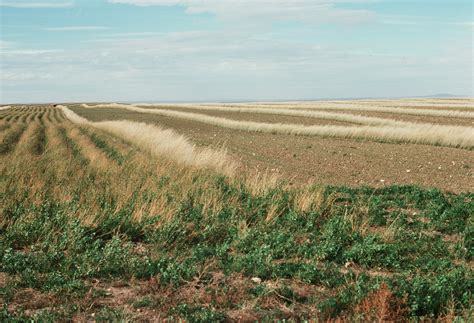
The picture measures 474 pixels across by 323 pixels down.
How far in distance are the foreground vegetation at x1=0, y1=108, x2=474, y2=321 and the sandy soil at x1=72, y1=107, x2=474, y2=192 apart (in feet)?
6.65

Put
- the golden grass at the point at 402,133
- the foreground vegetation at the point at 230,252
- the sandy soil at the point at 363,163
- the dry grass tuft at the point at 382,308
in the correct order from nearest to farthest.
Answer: the dry grass tuft at the point at 382,308, the foreground vegetation at the point at 230,252, the sandy soil at the point at 363,163, the golden grass at the point at 402,133

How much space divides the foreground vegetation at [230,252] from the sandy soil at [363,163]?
6.65 feet

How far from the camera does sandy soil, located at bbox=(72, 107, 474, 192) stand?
13.3 m

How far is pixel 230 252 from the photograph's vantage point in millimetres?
7125

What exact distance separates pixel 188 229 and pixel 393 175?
8309 mm

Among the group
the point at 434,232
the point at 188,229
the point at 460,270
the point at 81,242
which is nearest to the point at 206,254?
the point at 188,229

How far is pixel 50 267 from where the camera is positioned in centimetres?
623

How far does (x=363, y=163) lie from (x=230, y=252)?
10.3 m

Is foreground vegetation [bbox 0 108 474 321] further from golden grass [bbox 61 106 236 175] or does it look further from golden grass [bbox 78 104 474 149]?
golden grass [bbox 78 104 474 149]

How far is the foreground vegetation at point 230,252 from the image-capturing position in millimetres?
5203

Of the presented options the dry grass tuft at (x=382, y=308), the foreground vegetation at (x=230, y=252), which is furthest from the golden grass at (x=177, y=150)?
the dry grass tuft at (x=382, y=308)

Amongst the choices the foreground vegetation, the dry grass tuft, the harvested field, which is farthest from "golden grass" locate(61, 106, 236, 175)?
the dry grass tuft

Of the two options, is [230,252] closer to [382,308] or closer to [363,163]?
[382,308]

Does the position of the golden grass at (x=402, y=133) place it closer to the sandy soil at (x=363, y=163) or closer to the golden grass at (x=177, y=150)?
the sandy soil at (x=363, y=163)
